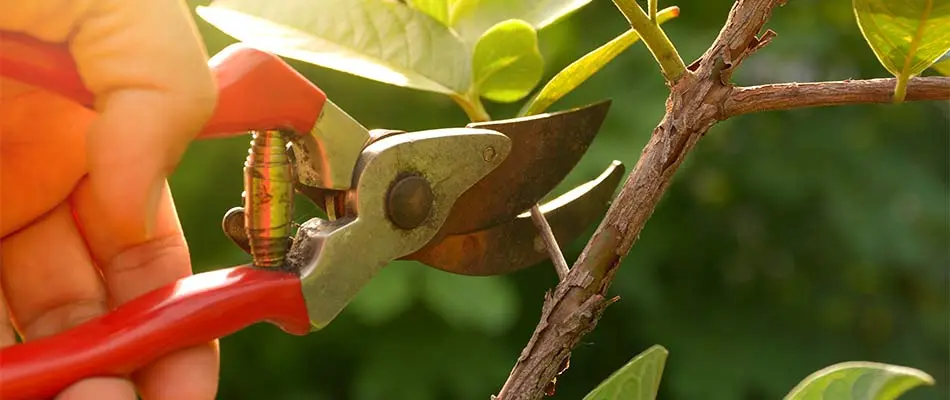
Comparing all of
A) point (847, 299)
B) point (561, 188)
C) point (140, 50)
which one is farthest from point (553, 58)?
point (140, 50)

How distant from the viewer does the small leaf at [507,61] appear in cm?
49

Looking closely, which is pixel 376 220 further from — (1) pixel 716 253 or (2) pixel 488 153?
(1) pixel 716 253

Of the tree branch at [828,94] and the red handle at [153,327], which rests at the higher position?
the red handle at [153,327]

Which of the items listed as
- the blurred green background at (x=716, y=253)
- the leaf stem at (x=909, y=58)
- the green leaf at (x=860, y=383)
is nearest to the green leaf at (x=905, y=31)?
the leaf stem at (x=909, y=58)

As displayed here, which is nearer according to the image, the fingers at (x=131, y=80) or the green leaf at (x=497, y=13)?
the fingers at (x=131, y=80)

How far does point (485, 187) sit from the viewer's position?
47cm

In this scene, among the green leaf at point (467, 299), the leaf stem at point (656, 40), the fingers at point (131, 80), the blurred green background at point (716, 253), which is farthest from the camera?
the blurred green background at point (716, 253)

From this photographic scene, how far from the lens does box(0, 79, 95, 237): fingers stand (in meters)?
0.37

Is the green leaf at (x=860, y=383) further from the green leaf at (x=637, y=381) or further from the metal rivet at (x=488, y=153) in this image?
the metal rivet at (x=488, y=153)

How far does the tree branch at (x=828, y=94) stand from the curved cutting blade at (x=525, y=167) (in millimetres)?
76

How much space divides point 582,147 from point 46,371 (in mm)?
259

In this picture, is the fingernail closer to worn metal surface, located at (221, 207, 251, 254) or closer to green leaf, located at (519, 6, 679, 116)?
worn metal surface, located at (221, 207, 251, 254)

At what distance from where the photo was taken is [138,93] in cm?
34

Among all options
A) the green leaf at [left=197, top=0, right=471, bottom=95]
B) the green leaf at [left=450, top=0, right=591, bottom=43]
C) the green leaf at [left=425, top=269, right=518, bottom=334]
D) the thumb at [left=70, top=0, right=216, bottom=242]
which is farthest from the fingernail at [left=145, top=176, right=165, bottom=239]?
the green leaf at [left=425, top=269, right=518, bottom=334]
